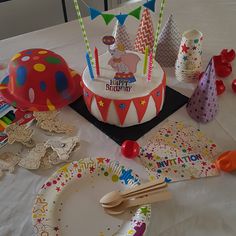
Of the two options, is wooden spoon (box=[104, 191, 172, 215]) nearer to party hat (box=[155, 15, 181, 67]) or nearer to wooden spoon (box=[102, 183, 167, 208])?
wooden spoon (box=[102, 183, 167, 208])

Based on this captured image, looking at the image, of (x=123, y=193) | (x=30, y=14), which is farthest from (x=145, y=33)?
(x=30, y=14)

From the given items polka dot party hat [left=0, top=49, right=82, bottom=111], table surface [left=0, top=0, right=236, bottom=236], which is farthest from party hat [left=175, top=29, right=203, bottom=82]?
polka dot party hat [left=0, top=49, right=82, bottom=111]

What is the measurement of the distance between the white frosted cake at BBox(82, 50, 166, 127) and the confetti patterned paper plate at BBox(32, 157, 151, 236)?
115 millimetres

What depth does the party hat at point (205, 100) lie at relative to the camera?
29.8 inches

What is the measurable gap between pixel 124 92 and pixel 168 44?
256mm

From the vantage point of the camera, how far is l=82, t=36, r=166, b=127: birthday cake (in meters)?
0.73

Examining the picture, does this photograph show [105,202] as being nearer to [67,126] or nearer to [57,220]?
[57,220]

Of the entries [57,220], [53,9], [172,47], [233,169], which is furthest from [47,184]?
[53,9]

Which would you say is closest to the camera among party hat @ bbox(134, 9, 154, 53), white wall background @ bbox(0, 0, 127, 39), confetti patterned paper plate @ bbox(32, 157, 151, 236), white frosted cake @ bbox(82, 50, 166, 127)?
confetti patterned paper plate @ bbox(32, 157, 151, 236)

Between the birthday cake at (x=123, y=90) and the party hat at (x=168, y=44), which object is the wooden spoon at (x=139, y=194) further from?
the party hat at (x=168, y=44)

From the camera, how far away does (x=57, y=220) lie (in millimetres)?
625

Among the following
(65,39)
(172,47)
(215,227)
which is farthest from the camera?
(65,39)

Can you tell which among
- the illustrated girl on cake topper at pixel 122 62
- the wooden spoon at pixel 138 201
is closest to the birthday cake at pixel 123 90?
the illustrated girl on cake topper at pixel 122 62

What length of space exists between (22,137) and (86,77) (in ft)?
0.64
